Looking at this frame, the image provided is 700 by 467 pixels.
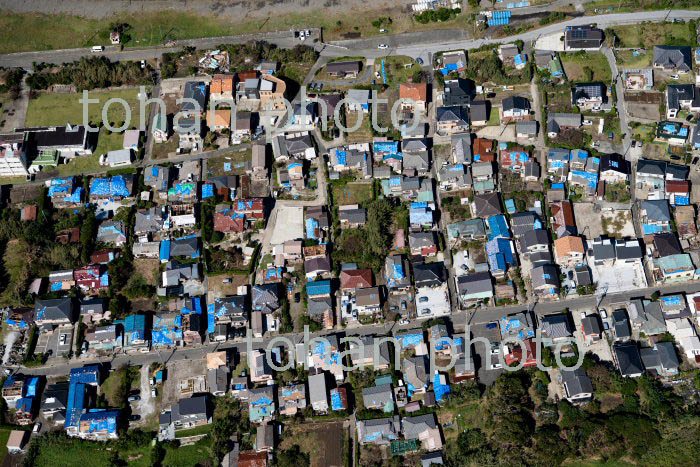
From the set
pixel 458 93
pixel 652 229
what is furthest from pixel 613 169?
pixel 458 93

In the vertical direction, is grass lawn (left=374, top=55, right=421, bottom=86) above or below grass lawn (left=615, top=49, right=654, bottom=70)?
above

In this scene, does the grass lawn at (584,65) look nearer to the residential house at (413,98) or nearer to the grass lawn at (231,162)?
the residential house at (413,98)

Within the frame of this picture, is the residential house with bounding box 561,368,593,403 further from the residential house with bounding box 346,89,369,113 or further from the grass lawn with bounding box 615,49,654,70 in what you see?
the grass lawn with bounding box 615,49,654,70

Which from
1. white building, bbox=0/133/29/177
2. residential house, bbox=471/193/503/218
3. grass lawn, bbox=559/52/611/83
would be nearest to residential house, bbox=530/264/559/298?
residential house, bbox=471/193/503/218

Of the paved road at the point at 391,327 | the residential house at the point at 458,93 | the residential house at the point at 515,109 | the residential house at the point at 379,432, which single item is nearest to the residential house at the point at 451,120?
the residential house at the point at 458,93

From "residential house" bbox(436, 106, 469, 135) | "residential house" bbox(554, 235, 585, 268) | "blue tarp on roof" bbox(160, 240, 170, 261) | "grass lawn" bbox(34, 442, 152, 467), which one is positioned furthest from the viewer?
"residential house" bbox(436, 106, 469, 135)

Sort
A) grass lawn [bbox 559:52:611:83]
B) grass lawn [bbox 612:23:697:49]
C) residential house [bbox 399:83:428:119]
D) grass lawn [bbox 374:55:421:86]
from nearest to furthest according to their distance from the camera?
1. residential house [bbox 399:83:428:119]
2. grass lawn [bbox 559:52:611:83]
3. grass lawn [bbox 612:23:697:49]
4. grass lawn [bbox 374:55:421:86]

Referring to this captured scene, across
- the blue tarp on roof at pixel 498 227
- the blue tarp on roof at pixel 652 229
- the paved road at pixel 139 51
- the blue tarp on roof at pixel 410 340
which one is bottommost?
the blue tarp on roof at pixel 410 340

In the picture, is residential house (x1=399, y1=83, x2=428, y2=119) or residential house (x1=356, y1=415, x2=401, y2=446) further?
residential house (x1=399, y1=83, x2=428, y2=119)
